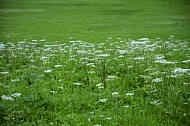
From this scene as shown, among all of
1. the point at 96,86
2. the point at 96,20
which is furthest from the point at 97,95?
the point at 96,20

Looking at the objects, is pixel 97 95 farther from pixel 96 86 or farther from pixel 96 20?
pixel 96 20

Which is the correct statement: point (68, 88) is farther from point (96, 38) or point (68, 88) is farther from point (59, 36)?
point (59, 36)

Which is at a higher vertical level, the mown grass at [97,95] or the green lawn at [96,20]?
the mown grass at [97,95]

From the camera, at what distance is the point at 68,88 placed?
27.5 feet

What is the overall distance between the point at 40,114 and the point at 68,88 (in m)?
1.73

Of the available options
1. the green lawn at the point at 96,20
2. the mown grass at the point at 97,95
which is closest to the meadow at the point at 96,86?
the mown grass at the point at 97,95

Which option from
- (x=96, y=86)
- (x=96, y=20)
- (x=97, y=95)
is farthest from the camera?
(x=96, y=20)

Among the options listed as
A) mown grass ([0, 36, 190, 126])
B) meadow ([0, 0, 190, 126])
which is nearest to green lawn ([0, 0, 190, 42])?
meadow ([0, 0, 190, 126])

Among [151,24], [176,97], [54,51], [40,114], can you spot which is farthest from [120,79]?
[151,24]

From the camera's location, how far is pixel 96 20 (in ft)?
93.0

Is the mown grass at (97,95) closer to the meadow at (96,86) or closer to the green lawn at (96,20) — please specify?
the meadow at (96,86)

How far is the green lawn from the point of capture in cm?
2108

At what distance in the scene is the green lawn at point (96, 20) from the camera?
69.2ft

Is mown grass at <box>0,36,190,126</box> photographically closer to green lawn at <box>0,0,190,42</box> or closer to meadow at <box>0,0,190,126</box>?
meadow at <box>0,0,190,126</box>
